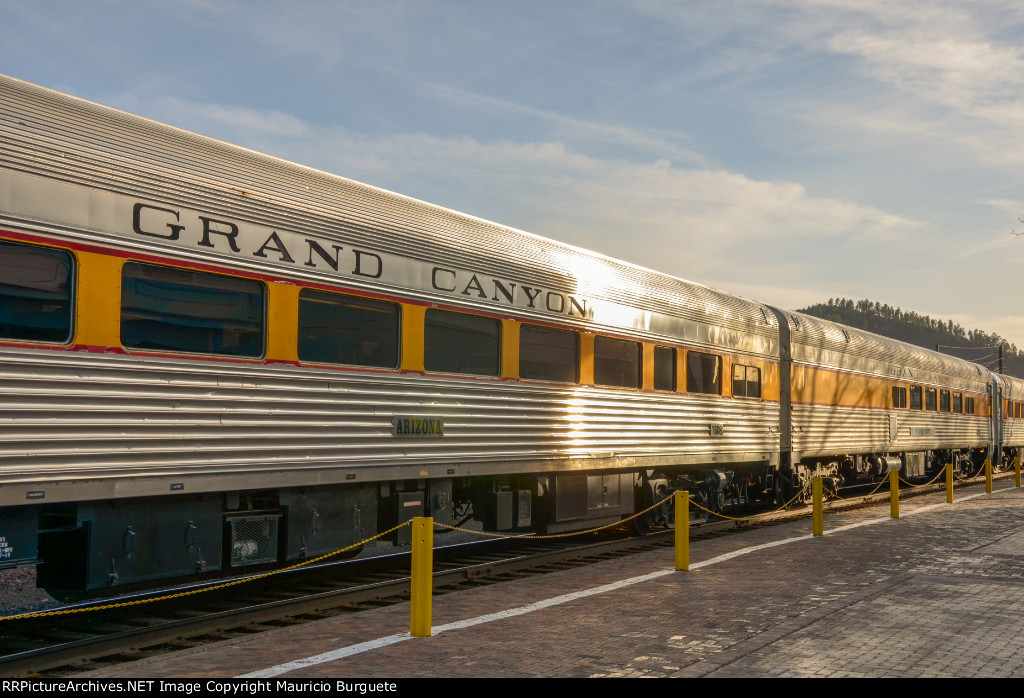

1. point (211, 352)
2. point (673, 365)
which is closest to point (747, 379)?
point (673, 365)

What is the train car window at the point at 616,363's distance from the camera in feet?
40.9

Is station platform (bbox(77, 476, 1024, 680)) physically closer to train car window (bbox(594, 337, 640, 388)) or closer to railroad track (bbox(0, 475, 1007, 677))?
railroad track (bbox(0, 475, 1007, 677))

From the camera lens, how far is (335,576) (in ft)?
33.1

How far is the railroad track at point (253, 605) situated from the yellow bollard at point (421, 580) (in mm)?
1315

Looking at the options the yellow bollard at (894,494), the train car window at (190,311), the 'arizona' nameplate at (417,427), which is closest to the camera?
the train car window at (190,311)

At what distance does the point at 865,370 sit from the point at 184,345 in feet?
58.4

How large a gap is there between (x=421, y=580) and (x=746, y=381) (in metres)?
10.2

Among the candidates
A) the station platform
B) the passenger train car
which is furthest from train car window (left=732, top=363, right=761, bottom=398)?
the station platform

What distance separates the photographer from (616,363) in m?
12.8

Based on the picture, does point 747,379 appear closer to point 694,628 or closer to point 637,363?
point 637,363

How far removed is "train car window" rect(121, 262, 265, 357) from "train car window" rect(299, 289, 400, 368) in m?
0.51

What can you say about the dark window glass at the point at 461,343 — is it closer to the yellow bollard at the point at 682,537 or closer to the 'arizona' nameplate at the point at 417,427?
the 'arizona' nameplate at the point at 417,427

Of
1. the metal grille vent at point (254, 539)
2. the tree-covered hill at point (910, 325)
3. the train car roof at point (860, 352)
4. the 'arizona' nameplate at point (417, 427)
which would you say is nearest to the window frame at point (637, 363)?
the 'arizona' nameplate at point (417, 427)
